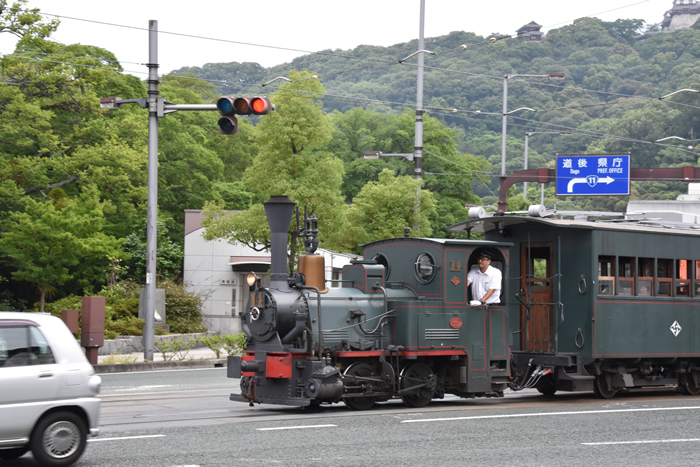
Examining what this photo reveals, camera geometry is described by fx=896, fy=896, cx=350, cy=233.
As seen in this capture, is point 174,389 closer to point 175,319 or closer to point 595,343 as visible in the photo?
point 595,343

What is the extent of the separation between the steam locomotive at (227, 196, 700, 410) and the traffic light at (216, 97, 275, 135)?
9.58ft

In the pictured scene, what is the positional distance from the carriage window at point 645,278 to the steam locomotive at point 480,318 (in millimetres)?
27

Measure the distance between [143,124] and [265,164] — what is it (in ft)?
21.4

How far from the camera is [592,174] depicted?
39062mm

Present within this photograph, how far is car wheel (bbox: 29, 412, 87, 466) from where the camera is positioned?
28.2ft

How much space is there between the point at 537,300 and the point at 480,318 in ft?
7.54

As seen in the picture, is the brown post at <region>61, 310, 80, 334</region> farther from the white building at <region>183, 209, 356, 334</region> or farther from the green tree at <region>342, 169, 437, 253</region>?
the green tree at <region>342, 169, 437, 253</region>

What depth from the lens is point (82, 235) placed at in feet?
89.9

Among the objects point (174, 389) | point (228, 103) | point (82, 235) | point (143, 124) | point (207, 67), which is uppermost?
point (207, 67)

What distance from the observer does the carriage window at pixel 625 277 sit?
1652 centimetres

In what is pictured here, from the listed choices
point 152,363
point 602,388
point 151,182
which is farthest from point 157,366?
point 602,388

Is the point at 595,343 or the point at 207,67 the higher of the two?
the point at 207,67

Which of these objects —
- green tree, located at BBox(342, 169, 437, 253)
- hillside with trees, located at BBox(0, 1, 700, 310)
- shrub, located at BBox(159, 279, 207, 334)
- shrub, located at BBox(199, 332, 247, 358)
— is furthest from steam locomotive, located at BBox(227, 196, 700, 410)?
green tree, located at BBox(342, 169, 437, 253)

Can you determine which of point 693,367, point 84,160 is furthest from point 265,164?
point 693,367
